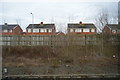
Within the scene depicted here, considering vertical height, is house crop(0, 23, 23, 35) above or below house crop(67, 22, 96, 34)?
below

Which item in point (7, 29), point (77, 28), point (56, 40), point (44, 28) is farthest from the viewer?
point (44, 28)

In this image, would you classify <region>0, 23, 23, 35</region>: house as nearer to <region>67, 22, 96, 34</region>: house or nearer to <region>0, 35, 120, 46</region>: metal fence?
<region>0, 35, 120, 46</region>: metal fence

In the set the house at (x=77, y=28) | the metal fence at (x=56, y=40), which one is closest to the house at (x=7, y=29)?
the metal fence at (x=56, y=40)

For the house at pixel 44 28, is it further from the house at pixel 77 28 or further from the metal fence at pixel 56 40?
the house at pixel 77 28

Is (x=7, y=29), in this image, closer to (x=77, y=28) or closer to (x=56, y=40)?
(x=56, y=40)

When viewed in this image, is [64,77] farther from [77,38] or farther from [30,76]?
[77,38]

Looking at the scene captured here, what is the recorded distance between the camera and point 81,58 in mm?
3615

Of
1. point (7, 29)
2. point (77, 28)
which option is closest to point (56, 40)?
point (77, 28)

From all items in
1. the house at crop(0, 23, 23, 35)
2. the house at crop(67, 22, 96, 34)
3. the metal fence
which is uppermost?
the house at crop(67, 22, 96, 34)

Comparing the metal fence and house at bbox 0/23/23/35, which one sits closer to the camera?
house at bbox 0/23/23/35

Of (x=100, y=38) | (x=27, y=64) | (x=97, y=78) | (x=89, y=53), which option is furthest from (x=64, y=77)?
(x=100, y=38)

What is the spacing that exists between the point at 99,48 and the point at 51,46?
4.64ft

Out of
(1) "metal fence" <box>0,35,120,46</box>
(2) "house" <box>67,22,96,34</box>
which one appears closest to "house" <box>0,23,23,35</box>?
(1) "metal fence" <box>0,35,120,46</box>

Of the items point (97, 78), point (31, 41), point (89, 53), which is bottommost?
point (97, 78)
